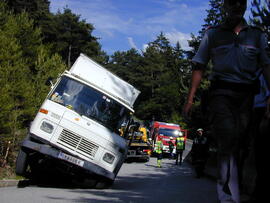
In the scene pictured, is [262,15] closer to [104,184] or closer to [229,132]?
[104,184]

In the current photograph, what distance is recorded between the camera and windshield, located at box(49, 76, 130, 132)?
11148mm

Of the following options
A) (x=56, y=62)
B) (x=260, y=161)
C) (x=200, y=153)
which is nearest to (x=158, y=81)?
(x=56, y=62)

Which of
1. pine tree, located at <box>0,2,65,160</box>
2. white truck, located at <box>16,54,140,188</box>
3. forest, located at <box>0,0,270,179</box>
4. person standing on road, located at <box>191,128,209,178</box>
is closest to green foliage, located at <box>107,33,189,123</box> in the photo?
forest, located at <box>0,0,270,179</box>

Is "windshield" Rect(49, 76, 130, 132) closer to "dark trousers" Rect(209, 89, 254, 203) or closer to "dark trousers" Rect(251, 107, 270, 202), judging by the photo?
"dark trousers" Rect(251, 107, 270, 202)

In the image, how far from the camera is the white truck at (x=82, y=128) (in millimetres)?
10547

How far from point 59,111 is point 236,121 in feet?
27.2

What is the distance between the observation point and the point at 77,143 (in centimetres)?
1075

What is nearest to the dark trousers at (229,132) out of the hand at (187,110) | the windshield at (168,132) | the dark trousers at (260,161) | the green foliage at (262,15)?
the hand at (187,110)

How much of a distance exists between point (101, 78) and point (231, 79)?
29.4 feet

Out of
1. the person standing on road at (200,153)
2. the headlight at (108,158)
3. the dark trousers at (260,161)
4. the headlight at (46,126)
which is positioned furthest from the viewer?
the person standing on road at (200,153)

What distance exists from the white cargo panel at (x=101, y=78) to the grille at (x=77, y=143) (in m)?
1.70

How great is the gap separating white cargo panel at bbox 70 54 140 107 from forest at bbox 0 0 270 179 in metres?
2.01

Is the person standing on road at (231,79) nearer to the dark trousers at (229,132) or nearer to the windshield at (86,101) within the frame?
the dark trousers at (229,132)

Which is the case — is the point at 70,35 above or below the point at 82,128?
above
